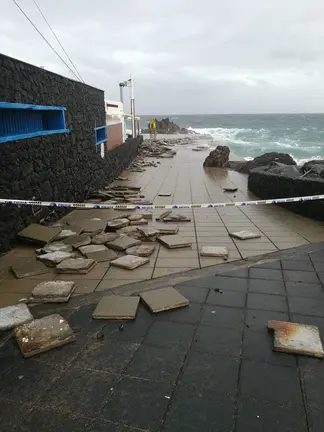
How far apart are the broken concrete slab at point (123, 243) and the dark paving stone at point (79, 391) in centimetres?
272

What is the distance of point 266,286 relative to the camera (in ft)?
12.9

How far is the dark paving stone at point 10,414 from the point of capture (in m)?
2.08

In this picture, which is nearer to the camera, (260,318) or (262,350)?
(262,350)

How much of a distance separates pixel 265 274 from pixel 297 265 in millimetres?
591

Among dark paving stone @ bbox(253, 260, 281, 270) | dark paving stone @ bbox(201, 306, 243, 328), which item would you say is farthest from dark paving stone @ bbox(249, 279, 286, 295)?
dark paving stone @ bbox(201, 306, 243, 328)

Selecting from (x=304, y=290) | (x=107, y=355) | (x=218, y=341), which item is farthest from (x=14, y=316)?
(x=304, y=290)

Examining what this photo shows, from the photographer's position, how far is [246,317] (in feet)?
10.7

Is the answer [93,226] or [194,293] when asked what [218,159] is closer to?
[93,226]

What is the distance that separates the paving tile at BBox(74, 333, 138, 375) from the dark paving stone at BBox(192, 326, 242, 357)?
577 millimetres

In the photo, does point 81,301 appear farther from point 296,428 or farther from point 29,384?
point 296,428

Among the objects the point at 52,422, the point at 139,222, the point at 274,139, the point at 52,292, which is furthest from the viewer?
the point at 274,139

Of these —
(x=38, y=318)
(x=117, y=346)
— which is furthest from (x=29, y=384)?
(x=38, y=318)

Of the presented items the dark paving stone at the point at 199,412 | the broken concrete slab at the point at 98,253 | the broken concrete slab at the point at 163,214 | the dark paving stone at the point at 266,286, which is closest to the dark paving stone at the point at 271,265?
the dark paving stone at the point at 266,286

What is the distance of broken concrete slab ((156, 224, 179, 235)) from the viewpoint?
6062 mm
